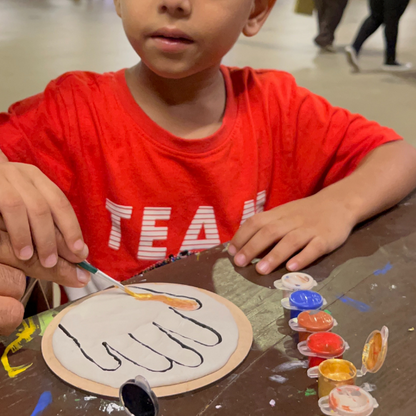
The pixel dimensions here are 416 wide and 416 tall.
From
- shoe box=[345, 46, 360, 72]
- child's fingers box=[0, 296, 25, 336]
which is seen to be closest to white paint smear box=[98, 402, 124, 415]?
child's fingers box=[0, 296, 25, 336]

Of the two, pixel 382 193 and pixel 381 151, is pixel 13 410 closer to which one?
pixel 382 193

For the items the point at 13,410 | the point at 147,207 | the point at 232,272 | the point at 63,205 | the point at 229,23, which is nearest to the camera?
the point at 13,410

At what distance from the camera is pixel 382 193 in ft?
2.77

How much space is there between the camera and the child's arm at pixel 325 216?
0.70 m

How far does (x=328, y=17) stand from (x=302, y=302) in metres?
4.38

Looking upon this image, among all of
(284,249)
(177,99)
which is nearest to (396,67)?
(177,99)

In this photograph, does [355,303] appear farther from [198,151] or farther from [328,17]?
[328,17]

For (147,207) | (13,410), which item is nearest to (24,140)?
(147,207)

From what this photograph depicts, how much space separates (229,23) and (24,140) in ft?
1.32

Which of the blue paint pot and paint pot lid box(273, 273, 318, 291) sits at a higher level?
the blue paint pot

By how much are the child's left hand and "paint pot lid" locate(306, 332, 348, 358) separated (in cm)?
17

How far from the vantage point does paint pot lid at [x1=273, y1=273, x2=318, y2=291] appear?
0.63 metres

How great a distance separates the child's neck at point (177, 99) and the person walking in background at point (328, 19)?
374 centimetres

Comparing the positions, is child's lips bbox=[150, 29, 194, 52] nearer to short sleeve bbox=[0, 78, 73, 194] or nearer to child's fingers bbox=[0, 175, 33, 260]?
short sleeve bbox=[0, 78, 73, 194]
